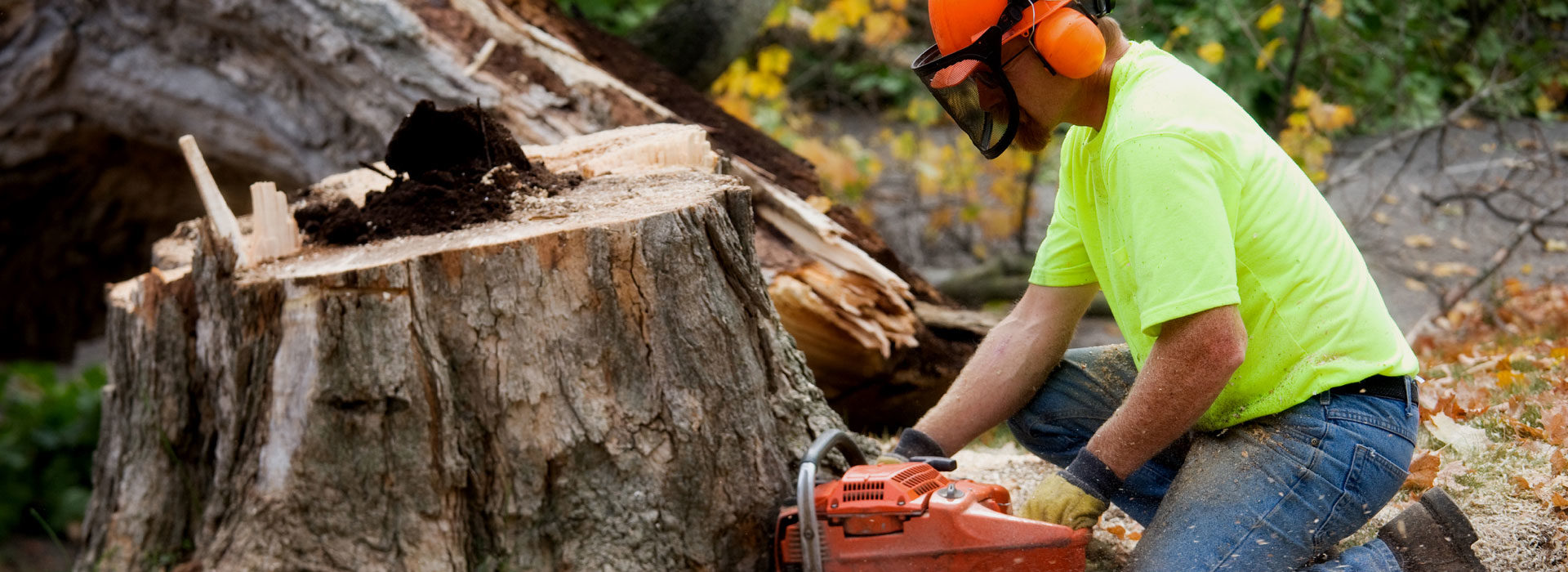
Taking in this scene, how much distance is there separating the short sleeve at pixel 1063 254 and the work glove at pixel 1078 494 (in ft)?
1.83

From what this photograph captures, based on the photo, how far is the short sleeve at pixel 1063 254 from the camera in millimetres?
2564

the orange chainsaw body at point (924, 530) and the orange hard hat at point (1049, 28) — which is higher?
the orange hard hat at point (1049, 28)

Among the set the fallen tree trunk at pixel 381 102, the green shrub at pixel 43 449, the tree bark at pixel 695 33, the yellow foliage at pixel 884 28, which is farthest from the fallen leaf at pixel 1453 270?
the green shrub at pixel 43 449

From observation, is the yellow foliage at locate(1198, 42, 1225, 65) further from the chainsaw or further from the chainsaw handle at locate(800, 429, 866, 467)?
the chainsaw

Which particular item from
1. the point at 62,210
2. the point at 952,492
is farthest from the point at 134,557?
the point at 62,210

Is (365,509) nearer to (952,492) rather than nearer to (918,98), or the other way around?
(952,492)

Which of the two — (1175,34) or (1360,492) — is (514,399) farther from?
(1175,34)

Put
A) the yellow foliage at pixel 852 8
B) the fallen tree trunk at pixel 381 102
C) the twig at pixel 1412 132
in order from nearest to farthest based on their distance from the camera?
the fallen tree trunk at pixel 381 102 → the twig at pixel 1412 132 → the yellow foliage at pixel 852 8

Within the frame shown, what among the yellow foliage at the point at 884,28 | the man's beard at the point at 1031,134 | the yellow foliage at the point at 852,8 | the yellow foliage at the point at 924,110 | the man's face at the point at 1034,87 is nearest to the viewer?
the man's face at the point at 1034,87

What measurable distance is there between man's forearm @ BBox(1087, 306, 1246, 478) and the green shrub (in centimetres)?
602

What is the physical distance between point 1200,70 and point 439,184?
21.7 ft

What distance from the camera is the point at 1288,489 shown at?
7.13ft

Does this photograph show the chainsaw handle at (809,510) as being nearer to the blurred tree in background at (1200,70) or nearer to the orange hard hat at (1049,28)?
the orange hard hat at (1049,28)

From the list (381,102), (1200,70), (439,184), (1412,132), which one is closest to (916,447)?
(439,184)
